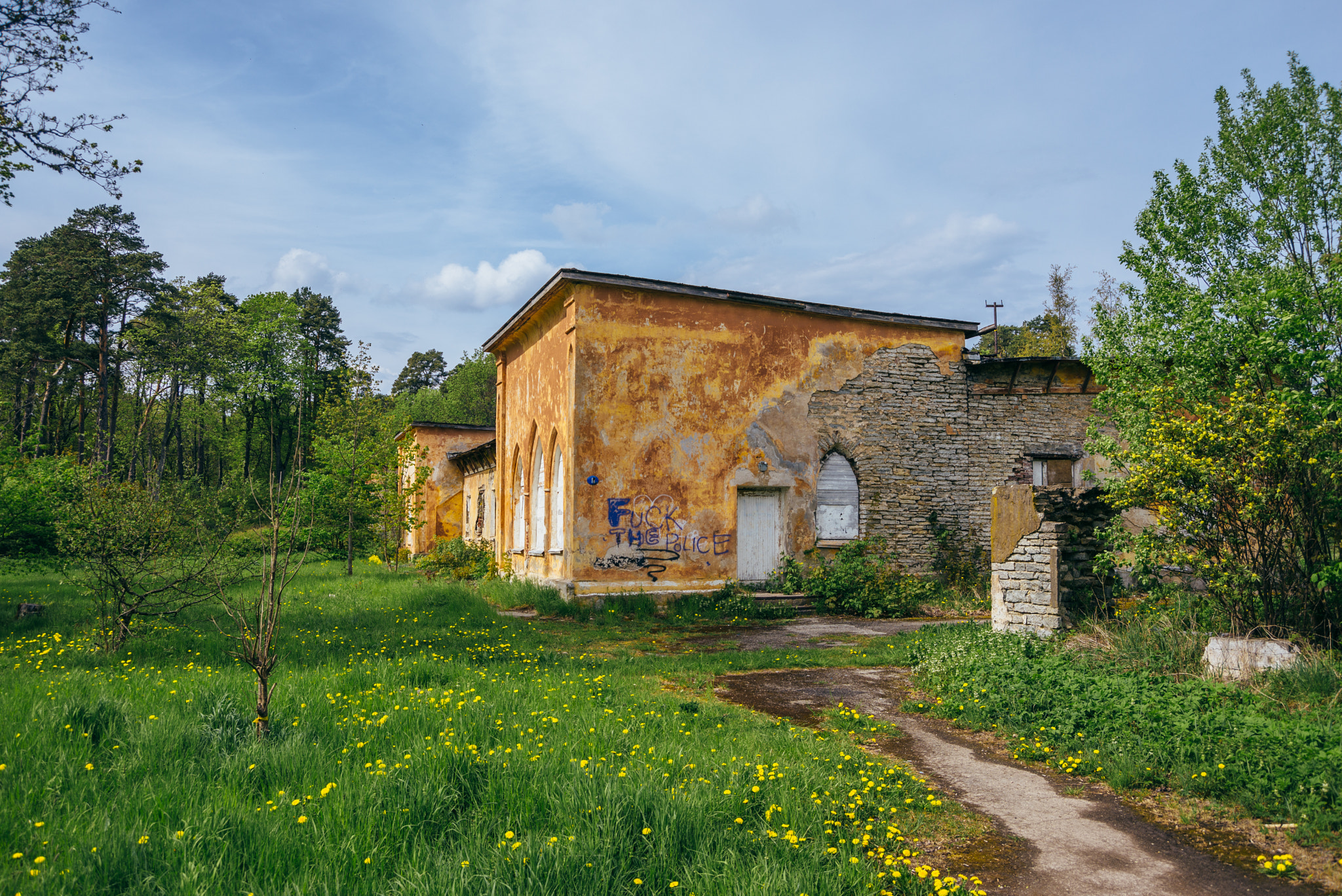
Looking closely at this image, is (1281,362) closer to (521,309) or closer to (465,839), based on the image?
(465,839)

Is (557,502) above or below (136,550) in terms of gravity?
above

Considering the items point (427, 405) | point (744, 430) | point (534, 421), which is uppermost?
point (427, 405)

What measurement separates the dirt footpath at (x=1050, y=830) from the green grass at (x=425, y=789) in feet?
1.49

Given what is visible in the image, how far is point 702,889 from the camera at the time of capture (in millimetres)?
3385

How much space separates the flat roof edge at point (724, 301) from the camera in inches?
579

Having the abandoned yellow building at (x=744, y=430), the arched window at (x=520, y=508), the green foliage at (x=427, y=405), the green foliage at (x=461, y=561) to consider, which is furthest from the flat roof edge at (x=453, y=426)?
the green foliage at (x=427, y=405)

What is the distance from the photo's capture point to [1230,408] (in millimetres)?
7688

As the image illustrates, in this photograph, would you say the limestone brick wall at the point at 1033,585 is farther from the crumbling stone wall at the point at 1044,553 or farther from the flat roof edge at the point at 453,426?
the flat roof edge at the point at 453,426

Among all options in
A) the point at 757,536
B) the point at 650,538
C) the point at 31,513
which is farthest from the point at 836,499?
the point at 31,513

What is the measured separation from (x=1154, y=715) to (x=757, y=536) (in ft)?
33.0

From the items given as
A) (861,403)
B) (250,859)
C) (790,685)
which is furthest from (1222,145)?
(250,859)

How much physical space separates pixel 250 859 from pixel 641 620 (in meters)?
10.3

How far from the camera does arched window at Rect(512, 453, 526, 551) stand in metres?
18.1

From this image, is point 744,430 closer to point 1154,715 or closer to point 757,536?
point 757,536
